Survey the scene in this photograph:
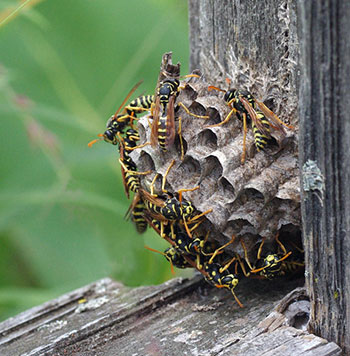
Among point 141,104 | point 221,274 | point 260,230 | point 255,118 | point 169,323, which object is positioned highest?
point 141,104

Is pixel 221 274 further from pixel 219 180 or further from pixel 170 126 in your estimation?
pixel 170 126

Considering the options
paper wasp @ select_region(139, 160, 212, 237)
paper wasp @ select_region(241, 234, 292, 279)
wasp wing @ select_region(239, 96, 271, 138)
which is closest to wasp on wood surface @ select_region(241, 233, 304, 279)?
paper wasp @ select_region(241, 234, 292, 279)

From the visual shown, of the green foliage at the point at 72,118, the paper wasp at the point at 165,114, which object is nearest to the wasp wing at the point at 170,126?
the paper wasp at the point at 165,114

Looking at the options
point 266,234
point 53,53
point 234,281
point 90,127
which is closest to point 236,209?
point 266,234

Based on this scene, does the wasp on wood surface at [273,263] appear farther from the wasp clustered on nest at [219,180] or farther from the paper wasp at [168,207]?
the paper wasp at [168,207]

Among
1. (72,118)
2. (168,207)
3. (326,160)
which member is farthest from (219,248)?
(72,118)

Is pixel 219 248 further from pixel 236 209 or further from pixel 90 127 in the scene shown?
pixel 90 127
